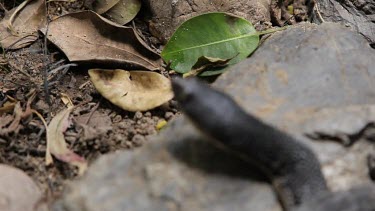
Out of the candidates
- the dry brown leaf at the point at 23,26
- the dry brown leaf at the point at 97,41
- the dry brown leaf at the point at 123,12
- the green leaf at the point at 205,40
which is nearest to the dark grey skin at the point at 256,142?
the green leaf at the point at 205,40

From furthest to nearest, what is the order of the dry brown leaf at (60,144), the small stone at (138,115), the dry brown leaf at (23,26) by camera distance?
the dry brown leaf at (23,26), the small stone at (138,115), the dry brown leaf at (60,144)

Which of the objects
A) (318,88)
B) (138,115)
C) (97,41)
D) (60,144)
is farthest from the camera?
(97,41)

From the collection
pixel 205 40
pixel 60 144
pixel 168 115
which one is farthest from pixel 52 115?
pixel 205 40

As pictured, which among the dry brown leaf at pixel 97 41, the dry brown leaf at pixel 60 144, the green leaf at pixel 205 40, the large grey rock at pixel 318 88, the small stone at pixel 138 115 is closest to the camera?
the large grey rock at pixel 318 88

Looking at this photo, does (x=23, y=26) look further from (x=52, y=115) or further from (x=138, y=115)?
(x=138, y=115)

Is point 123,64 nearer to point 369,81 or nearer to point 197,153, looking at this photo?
point 197,153

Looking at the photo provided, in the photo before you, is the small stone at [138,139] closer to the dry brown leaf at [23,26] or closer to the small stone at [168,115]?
the small stone at [168,115]
